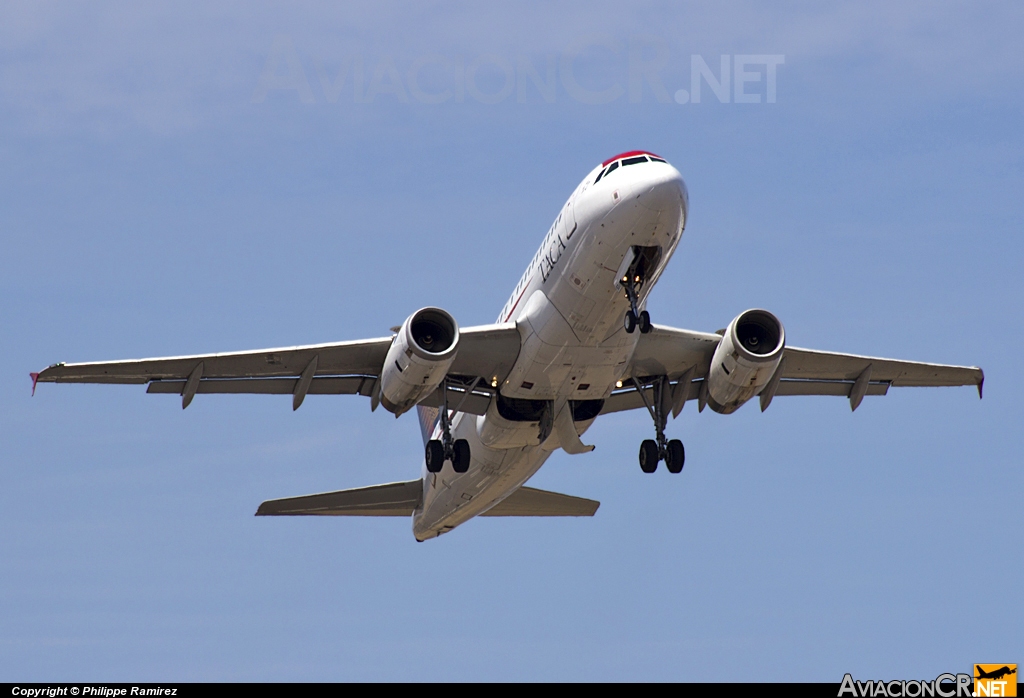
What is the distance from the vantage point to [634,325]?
29062 mm

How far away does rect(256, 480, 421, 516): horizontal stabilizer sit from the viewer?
125ft

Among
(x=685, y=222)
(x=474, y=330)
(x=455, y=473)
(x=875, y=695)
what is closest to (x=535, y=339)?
(x=474, y=330)

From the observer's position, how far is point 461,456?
3309cm

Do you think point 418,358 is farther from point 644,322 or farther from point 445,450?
point 644,322

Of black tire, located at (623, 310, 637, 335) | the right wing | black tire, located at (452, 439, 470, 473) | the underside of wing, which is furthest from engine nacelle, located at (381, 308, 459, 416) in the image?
the underside of wing

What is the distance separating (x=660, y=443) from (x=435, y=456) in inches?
205

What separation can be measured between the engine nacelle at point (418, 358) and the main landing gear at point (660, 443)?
18.5 feet

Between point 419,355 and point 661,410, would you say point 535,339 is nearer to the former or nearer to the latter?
point 419,355

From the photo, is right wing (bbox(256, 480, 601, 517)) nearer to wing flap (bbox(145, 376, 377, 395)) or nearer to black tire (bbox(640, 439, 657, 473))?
wing flap (bbox(145, 376, 377, 395))

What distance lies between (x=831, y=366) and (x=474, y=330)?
9.17 meters

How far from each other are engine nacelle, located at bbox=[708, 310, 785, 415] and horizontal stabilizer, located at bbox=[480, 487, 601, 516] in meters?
9.62

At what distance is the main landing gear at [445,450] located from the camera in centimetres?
3288

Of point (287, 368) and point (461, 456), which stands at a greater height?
point (287, 368)

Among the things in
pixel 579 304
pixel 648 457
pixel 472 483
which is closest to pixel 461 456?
pixel 472 483
